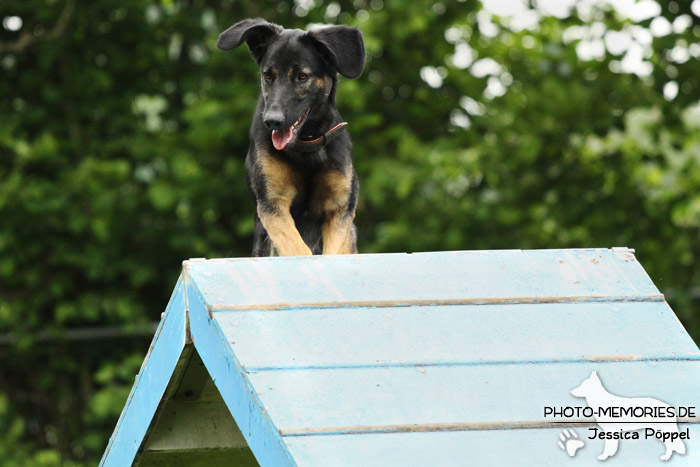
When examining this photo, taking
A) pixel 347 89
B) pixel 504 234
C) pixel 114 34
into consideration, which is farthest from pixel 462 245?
pixel 114 34

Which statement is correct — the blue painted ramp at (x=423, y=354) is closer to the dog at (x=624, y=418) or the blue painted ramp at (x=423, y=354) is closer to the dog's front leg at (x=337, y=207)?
the dog at (x=624, y=418)

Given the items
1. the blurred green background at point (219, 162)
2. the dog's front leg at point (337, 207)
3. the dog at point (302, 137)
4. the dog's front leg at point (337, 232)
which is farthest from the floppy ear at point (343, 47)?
the blurred green background at point (219, 162)

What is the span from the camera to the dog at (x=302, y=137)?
3.71 meters

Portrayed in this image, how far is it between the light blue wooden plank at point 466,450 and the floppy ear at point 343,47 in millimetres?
1770

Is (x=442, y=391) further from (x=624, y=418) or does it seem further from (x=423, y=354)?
(x=624, y=418)

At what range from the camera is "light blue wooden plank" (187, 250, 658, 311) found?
282 cm

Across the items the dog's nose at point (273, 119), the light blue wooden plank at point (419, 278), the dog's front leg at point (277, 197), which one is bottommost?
the dog's front leg at point (277, 197)

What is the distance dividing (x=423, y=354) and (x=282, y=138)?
127 cm

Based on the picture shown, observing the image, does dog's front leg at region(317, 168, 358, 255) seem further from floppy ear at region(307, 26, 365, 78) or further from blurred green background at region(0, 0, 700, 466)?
blurred green background at region(0, 0, 700, 466)

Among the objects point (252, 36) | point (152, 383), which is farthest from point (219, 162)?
point (152, 383)

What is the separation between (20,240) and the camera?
24.3ft

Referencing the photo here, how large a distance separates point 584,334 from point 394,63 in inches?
221

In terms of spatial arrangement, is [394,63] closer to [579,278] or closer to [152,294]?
[152,294]

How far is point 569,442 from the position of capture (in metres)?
2.46
